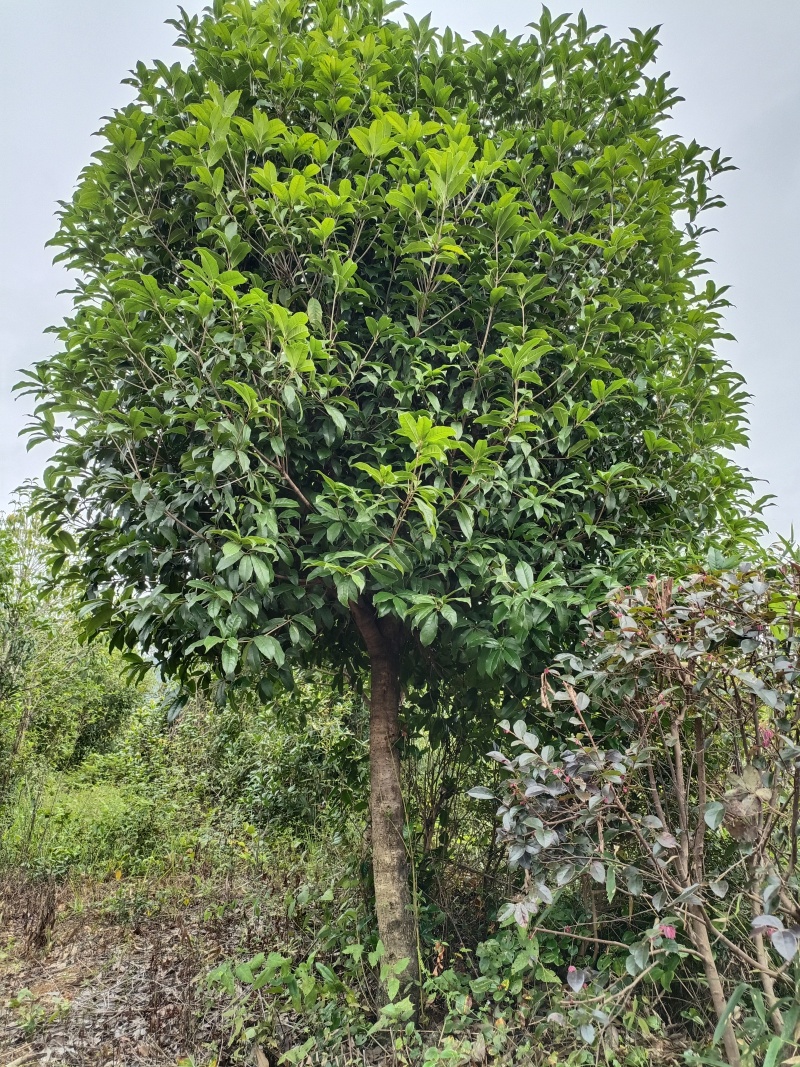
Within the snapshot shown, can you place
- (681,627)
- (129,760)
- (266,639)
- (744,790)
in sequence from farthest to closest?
1. (129,760)
2. (266,639)
3. (681,627)
4. (744,790)

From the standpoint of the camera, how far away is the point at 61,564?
2.97 m

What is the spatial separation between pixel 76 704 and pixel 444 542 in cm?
724

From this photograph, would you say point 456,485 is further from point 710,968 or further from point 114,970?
point 114,970

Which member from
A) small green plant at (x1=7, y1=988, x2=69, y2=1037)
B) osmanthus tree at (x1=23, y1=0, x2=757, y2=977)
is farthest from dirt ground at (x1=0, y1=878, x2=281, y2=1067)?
osmanthus tree at (x1=23, y1=0, x2=757, y2=977)

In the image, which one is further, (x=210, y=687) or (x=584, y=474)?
(x=210, y=687)

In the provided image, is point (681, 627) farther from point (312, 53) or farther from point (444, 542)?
point (312, 53)

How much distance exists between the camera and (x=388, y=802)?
300 cm

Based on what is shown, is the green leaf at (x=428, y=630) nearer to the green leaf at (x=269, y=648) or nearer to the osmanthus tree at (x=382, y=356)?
the osmanthus tree at (x=382, y=356)

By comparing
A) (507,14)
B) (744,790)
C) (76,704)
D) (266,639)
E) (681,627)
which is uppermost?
(507,14)

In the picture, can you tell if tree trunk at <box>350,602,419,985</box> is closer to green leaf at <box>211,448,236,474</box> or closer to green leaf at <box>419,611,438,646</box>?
green leaf at <box>419,611,438,646</box>

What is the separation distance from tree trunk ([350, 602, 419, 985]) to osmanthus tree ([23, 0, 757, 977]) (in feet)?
0.05

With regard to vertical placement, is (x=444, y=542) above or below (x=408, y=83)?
below

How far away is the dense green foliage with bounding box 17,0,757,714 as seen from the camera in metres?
2.25

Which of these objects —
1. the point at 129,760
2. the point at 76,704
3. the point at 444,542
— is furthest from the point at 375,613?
the point at 76,704
